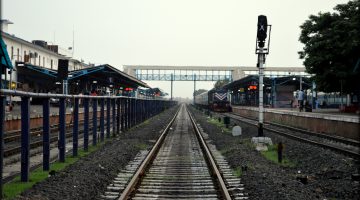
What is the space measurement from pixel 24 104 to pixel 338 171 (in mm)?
7640

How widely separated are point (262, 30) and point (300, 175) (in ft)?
25.3

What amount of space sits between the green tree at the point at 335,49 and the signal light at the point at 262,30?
56.5ft

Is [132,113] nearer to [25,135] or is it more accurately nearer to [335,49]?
[335,49]

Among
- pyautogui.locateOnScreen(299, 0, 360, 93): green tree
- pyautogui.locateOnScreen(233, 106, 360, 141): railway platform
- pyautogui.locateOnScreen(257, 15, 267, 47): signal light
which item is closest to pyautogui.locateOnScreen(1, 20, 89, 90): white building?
pyautogui.locateOnScreen(233, 106, 360, 141): railway platform

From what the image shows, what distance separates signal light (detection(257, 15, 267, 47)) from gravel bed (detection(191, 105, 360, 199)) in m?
4.41

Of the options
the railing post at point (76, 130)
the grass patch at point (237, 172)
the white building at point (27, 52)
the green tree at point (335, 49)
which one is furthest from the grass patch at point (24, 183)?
the white building at point (27, 52)

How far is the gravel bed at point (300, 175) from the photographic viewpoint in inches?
329

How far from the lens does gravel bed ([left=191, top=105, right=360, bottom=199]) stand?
27.4 feet

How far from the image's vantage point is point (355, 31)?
31.7 metres

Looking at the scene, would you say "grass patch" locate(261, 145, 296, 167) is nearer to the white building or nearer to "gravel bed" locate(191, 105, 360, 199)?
"gravel bed" locate(191, 105, 360, 199)

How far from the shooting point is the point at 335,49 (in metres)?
33.7

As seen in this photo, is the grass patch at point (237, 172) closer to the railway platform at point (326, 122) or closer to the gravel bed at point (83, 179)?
the gravel bed at point (83, 179)

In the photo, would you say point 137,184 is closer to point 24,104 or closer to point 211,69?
point 24,104

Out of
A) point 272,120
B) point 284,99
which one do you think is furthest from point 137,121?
point 284,99
